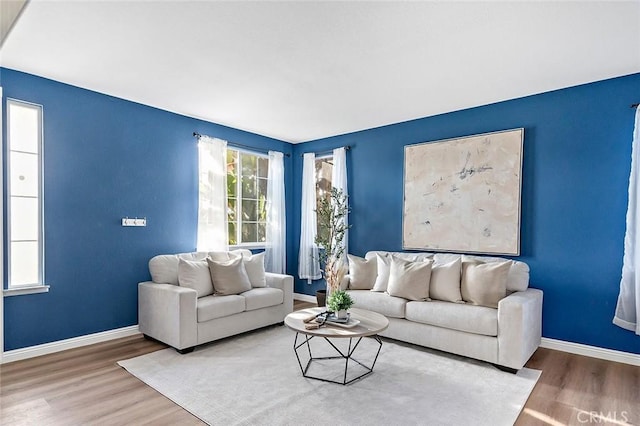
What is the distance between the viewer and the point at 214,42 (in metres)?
2.75

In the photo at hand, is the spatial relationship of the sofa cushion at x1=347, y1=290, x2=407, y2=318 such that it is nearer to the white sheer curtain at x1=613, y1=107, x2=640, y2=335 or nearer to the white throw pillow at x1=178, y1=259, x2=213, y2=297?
the white throw pillow at x1=178, y1=259, x2=213, y2=297

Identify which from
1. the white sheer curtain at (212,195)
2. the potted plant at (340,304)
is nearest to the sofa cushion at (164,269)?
the white sheer curtain at (212,195)

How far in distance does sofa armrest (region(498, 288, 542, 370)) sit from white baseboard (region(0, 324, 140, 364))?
378 cm

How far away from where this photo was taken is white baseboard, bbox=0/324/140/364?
325 cm

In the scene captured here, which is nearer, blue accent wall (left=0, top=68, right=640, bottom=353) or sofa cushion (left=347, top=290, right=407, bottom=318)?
blue accent wall (left=0, top=68, right=640, bottom=353)

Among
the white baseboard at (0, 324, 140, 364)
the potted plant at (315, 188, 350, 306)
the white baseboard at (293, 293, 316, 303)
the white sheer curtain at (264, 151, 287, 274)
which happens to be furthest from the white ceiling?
the white baseboard at (293, 293, 316, 303)

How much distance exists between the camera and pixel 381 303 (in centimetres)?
386

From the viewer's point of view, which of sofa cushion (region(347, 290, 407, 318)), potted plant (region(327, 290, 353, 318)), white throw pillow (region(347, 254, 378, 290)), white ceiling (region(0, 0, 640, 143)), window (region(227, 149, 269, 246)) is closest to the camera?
white ceiling (region(0, 0, 640, 143))

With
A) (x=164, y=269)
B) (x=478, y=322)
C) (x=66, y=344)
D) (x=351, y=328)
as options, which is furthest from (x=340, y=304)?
(x=66, y=344)

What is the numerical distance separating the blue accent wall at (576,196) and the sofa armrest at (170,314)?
3.51 meters

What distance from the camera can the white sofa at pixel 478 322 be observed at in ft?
10.0

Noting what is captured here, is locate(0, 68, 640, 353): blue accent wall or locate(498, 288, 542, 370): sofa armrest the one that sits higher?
locate(0, 68, 640, 353): blue accent wall

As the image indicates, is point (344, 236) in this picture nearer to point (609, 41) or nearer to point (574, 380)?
point (574, 380)

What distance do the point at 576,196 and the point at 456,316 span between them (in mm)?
1733
